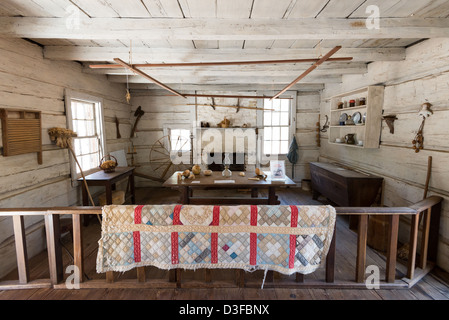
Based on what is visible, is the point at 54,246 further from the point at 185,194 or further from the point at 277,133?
the point at 277,133

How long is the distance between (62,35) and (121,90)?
12.1 ft

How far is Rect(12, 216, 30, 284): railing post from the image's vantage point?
224 cm

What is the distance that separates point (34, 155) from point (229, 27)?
3.07 metres

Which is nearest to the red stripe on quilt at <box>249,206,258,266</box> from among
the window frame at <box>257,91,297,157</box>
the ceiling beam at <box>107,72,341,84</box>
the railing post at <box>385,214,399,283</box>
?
the railing post at <box>385,214,399,283</box>

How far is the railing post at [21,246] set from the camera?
2236 millimetres

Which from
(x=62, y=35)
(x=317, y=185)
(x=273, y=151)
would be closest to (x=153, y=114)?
(x=273, y=151)

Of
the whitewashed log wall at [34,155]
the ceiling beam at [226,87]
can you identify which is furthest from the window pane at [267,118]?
the whitewashed log wall at [34,155]

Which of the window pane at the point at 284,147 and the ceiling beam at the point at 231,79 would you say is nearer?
the ceiling beam at the point at 231,79

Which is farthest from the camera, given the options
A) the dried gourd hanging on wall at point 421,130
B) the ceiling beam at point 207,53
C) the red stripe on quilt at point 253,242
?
the ceiling beam at point 207,53

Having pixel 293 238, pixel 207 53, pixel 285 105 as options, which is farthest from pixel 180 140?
pixel 293 238

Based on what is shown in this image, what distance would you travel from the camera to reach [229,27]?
235cm

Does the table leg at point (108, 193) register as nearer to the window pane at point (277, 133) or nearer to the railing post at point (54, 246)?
the railing post at point (54, 246)

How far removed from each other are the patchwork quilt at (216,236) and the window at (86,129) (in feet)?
8.01

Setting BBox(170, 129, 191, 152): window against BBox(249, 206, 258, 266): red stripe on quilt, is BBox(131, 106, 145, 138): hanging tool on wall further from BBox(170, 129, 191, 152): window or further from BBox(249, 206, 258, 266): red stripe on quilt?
BBox(249, 206, 258, 266): red stripe on quilt
